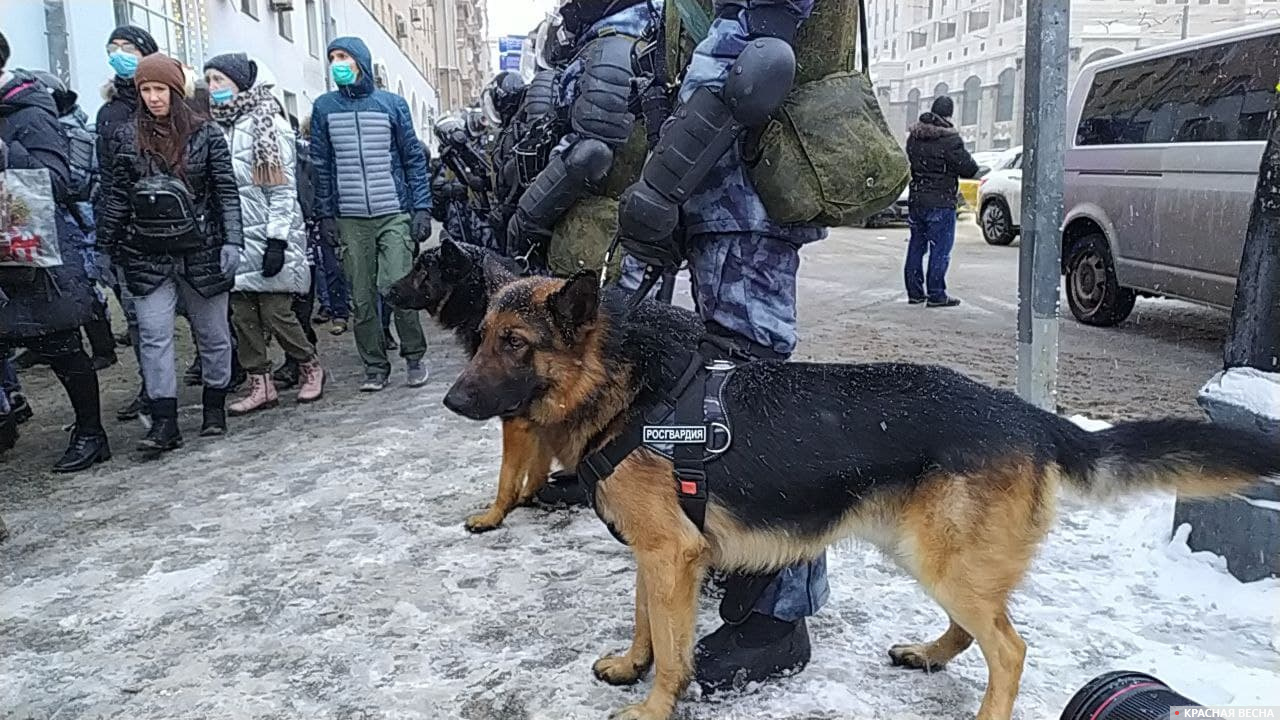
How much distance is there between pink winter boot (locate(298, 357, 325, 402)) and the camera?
6020 mm

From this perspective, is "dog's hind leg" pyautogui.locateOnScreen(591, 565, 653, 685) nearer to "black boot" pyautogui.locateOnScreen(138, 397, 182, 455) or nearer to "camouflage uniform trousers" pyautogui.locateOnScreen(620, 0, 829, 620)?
"camouflage uniform trousers" pyautogui.locateOnScreen(620, 0, 829, 620)

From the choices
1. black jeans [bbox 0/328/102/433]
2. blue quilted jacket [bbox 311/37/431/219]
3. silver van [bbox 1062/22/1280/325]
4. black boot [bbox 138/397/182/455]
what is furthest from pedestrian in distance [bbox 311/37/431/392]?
silver van [bbox 1062/22/1280/325]

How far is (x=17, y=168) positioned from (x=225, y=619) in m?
2.79

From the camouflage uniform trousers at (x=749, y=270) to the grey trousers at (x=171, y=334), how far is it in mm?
3421

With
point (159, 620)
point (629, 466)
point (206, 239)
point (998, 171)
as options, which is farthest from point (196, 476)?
point (998, 171)

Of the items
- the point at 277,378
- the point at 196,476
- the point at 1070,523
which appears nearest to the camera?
the point at 1070,523

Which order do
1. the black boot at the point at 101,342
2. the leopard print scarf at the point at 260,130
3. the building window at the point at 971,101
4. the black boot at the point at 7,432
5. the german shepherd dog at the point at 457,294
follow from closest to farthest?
the german shepherd dog at the point at 457,294, the black boot at the point at 7,432, the leopard print scarf at the point at 260,130, the black boot at the point at 101,342, the building window at the point at 971,101

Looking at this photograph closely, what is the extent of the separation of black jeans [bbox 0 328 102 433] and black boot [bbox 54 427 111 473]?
29 millimetres

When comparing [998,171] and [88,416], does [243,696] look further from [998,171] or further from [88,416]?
[998,171]

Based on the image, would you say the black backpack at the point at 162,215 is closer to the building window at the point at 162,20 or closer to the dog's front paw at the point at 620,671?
the dog's front paw at the point at 620,671

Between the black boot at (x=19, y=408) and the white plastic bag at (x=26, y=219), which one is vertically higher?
the white plastic bag at (x=26, y=219)

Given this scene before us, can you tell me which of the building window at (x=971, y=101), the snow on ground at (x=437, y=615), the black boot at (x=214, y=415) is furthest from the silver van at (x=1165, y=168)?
the building window at (x=971, y=101)

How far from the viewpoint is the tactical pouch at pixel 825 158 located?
2.50 meters

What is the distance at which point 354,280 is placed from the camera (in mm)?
5809
